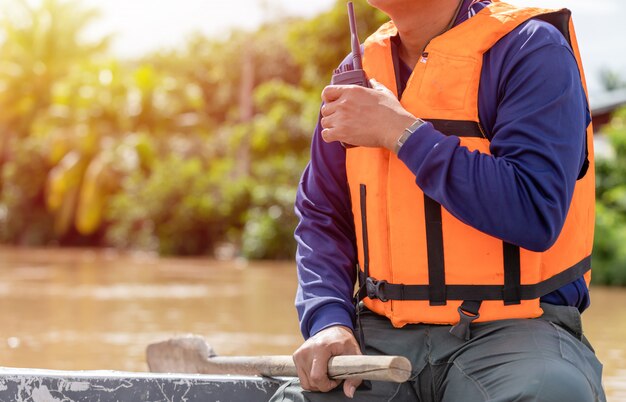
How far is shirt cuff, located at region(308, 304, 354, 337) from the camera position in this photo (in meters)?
2.46

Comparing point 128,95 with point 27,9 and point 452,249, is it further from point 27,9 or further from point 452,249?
point 452,249

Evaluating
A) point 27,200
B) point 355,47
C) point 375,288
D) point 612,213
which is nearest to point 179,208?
point 27,200

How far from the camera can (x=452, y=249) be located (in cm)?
233

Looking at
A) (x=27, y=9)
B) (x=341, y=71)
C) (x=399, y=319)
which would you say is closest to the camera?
(x=399, y=319)

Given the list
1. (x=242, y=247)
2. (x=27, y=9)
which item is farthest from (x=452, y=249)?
(x=27, y=9)

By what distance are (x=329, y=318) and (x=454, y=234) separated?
357mm

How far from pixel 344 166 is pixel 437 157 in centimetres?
46

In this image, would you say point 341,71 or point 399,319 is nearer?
point 399,319

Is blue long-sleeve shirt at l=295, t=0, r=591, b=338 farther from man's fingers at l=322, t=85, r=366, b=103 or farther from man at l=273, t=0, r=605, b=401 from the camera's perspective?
man's fingers at l=322, t=85, r=366, b=103

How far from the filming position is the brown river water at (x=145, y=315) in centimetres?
829

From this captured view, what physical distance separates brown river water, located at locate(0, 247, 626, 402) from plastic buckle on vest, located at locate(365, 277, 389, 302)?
1.73m

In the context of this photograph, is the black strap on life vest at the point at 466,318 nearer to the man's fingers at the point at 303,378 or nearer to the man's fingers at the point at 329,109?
the man's fingers at the point at 303,378

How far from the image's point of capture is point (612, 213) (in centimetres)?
1736

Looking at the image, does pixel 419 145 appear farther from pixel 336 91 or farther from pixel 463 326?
pixel 463 326
